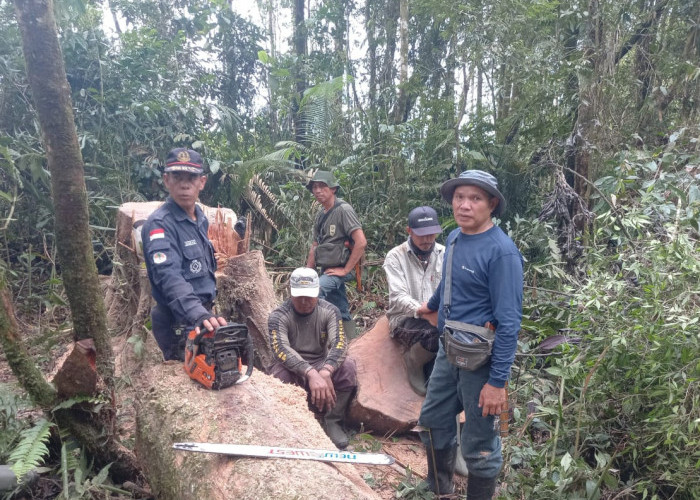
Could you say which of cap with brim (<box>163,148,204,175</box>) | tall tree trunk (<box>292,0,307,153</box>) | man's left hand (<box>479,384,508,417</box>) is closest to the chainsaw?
cap with brim (<box>163,148,204,175</box>)

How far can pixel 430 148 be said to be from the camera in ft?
25.7

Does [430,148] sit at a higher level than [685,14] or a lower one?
lower

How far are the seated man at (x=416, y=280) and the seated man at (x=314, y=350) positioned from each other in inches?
22.9

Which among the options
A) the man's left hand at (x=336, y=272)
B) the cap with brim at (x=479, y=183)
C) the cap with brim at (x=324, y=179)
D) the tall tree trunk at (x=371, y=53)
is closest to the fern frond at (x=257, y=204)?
the cap with brim at (x=324, y=179)

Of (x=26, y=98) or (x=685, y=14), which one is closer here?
(x=685, y=14)

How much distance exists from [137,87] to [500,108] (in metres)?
6.21

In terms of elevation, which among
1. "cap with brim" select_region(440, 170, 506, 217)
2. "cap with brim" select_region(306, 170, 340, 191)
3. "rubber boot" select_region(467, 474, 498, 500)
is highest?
"cap with brim" select_region(440, 170, 506, 217)

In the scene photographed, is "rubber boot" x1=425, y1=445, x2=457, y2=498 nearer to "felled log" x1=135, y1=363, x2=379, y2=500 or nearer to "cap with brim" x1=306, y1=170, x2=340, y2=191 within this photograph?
"felled log" x1=135, y1=363, x2=379, y2=500

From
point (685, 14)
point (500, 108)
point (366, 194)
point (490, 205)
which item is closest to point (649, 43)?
point (685, 14)

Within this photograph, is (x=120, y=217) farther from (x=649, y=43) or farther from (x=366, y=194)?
(x=649, y=43)

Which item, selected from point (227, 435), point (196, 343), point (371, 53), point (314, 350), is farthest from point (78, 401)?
point (371, 53)

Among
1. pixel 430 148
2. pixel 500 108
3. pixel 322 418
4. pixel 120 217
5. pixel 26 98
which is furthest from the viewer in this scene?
pixel 500 108

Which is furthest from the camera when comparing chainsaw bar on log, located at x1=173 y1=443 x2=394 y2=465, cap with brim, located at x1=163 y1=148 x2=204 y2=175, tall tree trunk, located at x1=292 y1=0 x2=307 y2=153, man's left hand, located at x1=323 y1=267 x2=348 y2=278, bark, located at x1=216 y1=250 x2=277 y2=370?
tall tree trunk, located at x1=292 y1=0 x2=307 y2=153

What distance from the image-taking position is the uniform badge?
3335mm
